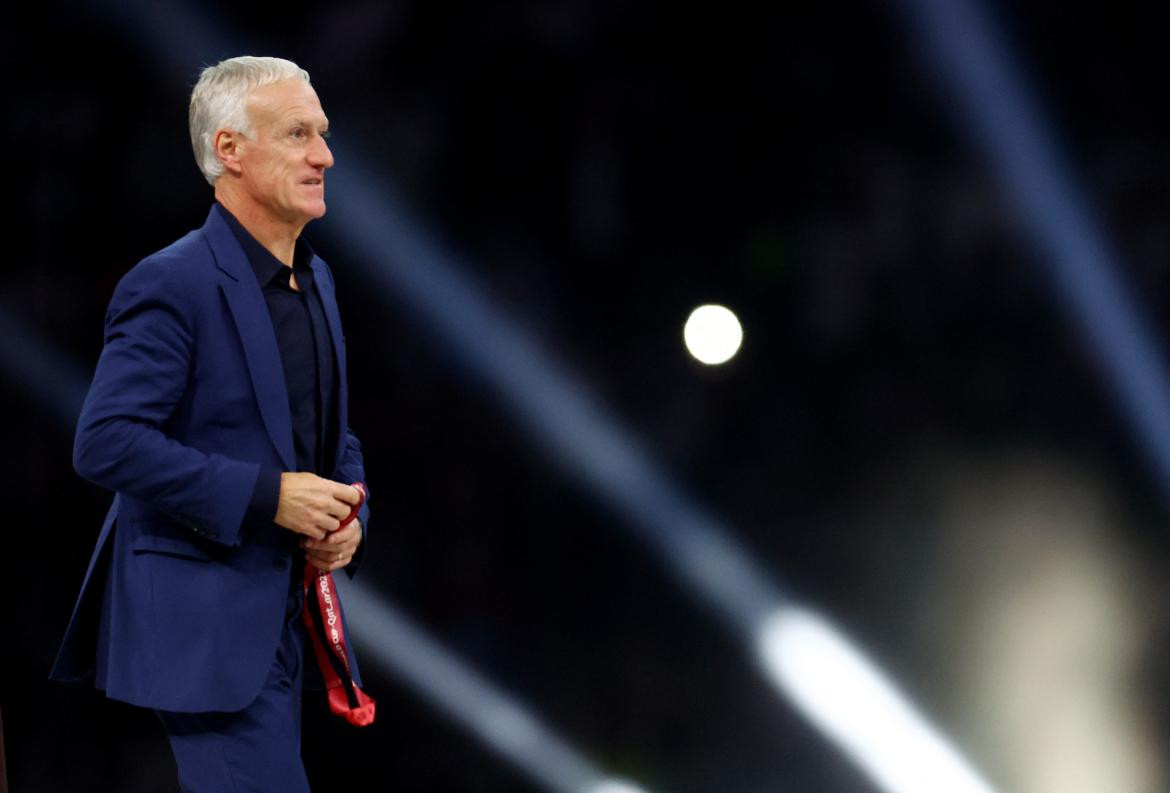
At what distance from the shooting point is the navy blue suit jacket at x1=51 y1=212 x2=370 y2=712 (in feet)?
5.72

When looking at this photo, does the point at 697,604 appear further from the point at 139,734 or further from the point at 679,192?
the point at 139,734

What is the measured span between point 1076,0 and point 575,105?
4.20ft

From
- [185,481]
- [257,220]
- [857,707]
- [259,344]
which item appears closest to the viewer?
[185,481]

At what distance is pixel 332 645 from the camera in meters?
1.93

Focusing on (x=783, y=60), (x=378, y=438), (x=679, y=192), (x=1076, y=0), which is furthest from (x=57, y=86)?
(x=1076, y=0)

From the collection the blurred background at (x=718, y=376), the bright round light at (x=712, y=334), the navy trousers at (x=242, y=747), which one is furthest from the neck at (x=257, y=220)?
the bright round light at (x=712, y=334)

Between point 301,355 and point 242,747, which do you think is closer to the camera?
point 242,747

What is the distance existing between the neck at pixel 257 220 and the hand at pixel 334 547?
390mm

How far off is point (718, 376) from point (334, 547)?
1973 mm

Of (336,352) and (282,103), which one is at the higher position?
(282,103)

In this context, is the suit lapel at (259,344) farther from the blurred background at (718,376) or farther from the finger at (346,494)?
the blurred background at (718,376)

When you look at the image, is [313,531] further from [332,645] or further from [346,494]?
[332,645]

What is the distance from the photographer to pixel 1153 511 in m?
3.57

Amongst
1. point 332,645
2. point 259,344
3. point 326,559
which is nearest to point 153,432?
point 259,344
